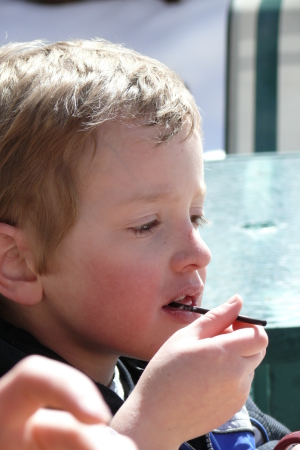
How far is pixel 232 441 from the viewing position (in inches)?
41.1

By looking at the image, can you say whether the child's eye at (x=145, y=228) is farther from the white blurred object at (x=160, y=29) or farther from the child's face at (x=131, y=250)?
the white blurred object at (x=160, y=29)

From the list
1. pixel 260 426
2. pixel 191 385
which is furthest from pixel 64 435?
pixel 260 426

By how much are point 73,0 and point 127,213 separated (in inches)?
210

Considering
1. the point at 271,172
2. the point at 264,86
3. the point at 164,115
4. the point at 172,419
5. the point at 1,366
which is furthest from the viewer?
the point at 264,86

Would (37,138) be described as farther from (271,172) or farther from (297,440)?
(271,172)

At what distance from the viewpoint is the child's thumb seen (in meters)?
0.80

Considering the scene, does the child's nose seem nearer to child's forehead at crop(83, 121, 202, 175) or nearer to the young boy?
the young boy

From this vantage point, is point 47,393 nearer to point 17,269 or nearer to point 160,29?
point 17,269

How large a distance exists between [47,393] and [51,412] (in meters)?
0.04

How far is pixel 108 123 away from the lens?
0.96m

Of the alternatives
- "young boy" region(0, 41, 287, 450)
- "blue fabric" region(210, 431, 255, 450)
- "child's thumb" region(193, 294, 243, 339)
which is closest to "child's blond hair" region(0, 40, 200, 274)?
"young boy" region(0, 41, 287, 450)

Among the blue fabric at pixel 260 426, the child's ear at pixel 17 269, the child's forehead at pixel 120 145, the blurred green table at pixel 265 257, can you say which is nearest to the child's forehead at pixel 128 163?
the child's forehead at pixel 120 145

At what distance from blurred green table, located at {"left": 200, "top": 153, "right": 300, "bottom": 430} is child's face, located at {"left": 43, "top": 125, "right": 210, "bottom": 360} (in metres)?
0.27

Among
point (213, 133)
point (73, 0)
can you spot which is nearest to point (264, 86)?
point (213, 133)
